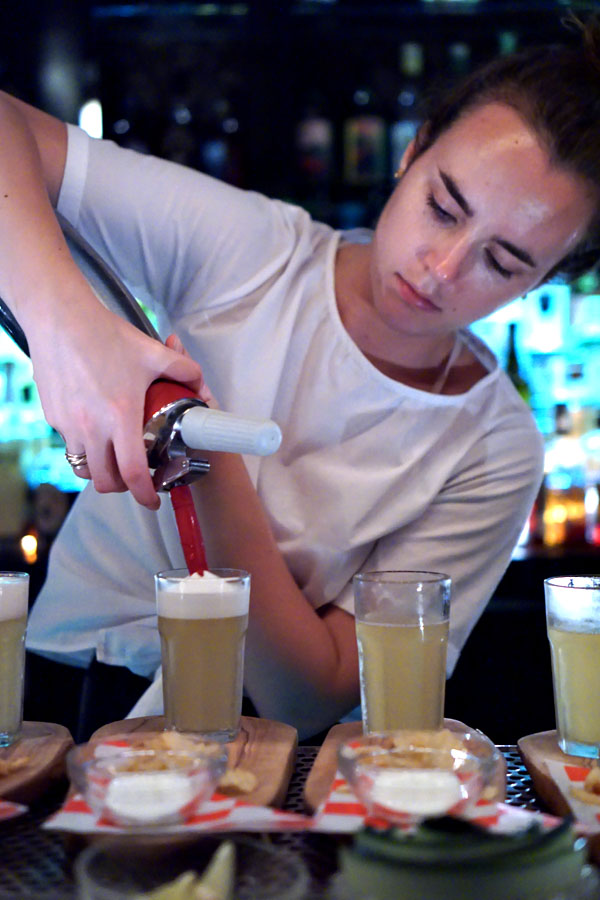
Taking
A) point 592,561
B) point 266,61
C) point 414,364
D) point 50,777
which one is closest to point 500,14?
point 266,61

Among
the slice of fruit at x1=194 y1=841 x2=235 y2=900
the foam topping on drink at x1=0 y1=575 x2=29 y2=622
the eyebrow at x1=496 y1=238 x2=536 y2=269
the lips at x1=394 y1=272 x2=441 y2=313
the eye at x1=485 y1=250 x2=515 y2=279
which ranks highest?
the eyebrow at x1=496 y1=238 x2=536 y2=269

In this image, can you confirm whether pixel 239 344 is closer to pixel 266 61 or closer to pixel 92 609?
pixel 92 609

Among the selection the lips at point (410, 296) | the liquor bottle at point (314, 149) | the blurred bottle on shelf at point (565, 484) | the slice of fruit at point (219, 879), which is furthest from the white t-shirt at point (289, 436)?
the liquor bottle at point (314, 149)

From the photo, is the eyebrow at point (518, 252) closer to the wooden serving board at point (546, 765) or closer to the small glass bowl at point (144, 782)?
the wooden serving board at point (546, 765)

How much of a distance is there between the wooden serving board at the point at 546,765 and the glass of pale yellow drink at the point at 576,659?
17mm

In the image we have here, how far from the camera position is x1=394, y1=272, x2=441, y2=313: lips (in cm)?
154

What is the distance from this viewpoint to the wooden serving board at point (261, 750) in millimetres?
907

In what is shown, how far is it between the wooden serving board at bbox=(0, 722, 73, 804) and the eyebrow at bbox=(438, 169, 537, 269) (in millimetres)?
919

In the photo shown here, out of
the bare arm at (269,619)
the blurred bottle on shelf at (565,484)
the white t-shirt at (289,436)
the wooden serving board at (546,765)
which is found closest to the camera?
the wooden serving board at (546,765)

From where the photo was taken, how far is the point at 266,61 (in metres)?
3.28

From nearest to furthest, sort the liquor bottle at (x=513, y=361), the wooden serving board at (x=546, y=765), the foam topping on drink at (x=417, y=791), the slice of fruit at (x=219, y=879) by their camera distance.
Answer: the slice of fruit at (x=219, y=879) < the foam topping on drink at (x=417, y=791) < the wooden serving board at (x=546, y=765) < the liquor bottle at (x=513, y=361)

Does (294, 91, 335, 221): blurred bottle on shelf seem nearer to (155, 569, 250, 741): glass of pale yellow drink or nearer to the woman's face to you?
the woman's face

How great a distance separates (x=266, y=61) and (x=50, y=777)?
282 cm

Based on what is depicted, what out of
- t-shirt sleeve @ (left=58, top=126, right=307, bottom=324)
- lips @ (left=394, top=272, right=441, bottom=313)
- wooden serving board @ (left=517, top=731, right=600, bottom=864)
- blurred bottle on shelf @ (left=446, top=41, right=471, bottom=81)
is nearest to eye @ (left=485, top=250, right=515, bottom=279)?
lips @ (left=394, top=272, right=441, bottom=313)
